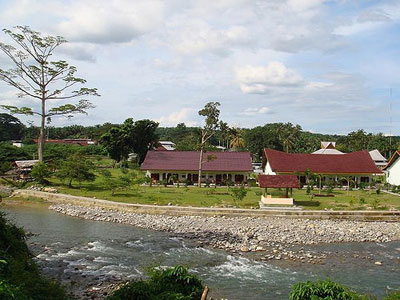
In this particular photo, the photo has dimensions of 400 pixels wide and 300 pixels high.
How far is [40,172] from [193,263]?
2653 cm

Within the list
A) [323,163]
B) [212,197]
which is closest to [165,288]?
[212,197]

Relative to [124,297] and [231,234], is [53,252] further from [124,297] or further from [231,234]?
[124,297]

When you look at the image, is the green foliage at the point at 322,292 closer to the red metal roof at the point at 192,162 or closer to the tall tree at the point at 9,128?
the red metal roof at the point at 192,162

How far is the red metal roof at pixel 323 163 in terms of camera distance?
47.3 m

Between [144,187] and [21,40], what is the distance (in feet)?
64.9

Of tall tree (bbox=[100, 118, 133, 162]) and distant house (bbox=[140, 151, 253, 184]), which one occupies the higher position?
tall tree (bbox=[100, 118, 133, 162])

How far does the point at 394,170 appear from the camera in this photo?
166 ft

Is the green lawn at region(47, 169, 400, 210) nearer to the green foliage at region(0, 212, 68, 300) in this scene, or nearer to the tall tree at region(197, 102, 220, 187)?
the tall tree at region(197, 102, 220, 187)

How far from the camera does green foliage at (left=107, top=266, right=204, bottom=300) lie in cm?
961

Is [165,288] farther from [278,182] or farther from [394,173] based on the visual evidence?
[394,173]

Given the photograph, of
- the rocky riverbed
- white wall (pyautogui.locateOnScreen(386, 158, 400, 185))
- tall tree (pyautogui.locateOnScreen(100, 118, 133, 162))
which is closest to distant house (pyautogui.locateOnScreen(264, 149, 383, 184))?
white wall (pyautogui.locateOnScreen(386, 158, 400, 185))

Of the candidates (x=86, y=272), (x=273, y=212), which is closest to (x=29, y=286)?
(x=86, y=272)

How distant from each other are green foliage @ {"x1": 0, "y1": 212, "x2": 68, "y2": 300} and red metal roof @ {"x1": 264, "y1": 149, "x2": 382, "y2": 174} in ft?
119

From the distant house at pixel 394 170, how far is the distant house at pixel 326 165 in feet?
11.8
